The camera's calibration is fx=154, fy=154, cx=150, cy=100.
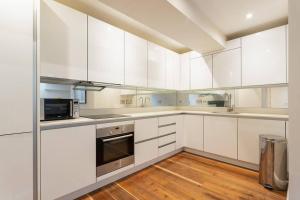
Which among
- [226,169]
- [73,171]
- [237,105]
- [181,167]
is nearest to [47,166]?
[73,171]

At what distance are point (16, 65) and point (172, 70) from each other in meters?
2.83

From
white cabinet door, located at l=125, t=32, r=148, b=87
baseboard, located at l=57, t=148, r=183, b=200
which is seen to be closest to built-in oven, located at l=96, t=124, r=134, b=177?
baseboard, located at l=57, t=148, r=183, b=200

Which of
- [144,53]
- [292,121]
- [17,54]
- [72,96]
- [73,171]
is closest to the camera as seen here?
[292,121]

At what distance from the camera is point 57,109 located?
1868 millimetres

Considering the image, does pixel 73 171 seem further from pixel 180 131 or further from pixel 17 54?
pixel 180 131

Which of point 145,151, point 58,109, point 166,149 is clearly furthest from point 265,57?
point 58,109

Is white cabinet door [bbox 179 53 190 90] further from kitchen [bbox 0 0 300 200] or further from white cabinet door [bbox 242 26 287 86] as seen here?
white cabinet door [bbox 242 26 287 86]

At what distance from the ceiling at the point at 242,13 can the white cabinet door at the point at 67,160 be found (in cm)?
217

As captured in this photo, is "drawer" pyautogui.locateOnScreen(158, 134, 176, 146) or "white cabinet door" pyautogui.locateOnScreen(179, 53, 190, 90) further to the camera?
"white cabinet door" pyautogui.locateOnScreen(179, 53, 190, 90)

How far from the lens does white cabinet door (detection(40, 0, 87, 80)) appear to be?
A: 1739 millimetres

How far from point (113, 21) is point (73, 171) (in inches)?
91.6

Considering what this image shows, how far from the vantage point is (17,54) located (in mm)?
1281

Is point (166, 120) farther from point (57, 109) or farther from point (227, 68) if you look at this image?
point (57, 109)

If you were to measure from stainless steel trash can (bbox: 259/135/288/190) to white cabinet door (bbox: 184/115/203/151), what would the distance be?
43.5 inches
